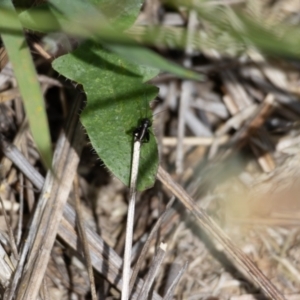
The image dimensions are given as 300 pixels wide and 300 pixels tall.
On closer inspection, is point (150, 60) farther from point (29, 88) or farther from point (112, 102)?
point (112, 102)

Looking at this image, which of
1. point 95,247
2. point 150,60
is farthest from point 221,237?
point 150,60

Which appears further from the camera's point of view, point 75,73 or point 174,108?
point 174,108

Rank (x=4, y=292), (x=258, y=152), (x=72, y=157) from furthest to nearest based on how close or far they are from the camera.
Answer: (x=258, y=152) → (x=72, y=157) → (x=4, y=292)

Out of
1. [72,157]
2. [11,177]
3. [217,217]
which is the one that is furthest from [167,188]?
[11,177]

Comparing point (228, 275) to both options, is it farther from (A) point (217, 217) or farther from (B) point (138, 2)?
(B) point (138, 2)

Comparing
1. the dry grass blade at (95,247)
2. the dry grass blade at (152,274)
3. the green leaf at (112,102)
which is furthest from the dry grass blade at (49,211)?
the dry grass blade at (152,274)

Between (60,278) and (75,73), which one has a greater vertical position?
(75,73)

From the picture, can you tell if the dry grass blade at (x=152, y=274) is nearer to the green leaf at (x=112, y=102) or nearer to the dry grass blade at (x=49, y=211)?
the green leaf at (x=112, y=102)
